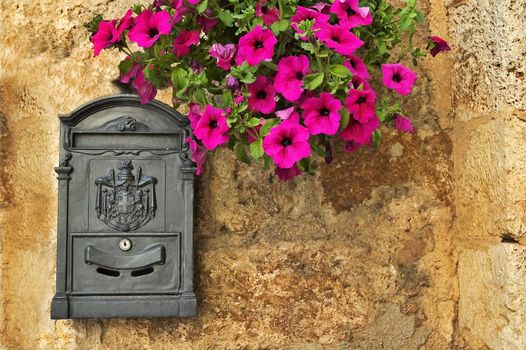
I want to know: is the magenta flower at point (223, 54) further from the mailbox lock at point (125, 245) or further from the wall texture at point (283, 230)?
the mailbox lock at point (125, 245)

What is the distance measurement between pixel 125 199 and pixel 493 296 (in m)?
1.15

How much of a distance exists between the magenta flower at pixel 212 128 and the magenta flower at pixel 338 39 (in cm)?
32

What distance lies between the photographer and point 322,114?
163 cm

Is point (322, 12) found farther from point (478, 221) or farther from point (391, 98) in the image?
point (478, 221)

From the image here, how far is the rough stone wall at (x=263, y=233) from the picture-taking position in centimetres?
213

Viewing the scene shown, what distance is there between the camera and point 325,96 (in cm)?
161

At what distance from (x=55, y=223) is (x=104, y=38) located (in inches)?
27.4

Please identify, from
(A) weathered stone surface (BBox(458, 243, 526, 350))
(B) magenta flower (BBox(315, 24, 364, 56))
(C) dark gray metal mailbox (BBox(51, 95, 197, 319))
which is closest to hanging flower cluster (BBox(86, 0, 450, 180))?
(B) magenta flower (BBox(315, 24, 364, 56))

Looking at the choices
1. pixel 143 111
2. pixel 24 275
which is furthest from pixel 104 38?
pixel 24 275

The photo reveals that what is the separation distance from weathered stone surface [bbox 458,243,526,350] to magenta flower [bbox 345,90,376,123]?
2.08 feet

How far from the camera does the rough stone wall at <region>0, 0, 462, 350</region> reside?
213 cm

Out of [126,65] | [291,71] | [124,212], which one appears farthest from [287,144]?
[124,212]

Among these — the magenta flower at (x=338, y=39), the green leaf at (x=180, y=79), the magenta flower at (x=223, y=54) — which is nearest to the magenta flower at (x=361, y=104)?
the magenta flower at (x=338, y=39)

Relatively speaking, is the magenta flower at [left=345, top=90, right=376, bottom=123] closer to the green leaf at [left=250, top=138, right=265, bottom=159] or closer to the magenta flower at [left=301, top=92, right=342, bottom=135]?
the magenta flower at [left=301, top=92, right=342, bottom=135]
